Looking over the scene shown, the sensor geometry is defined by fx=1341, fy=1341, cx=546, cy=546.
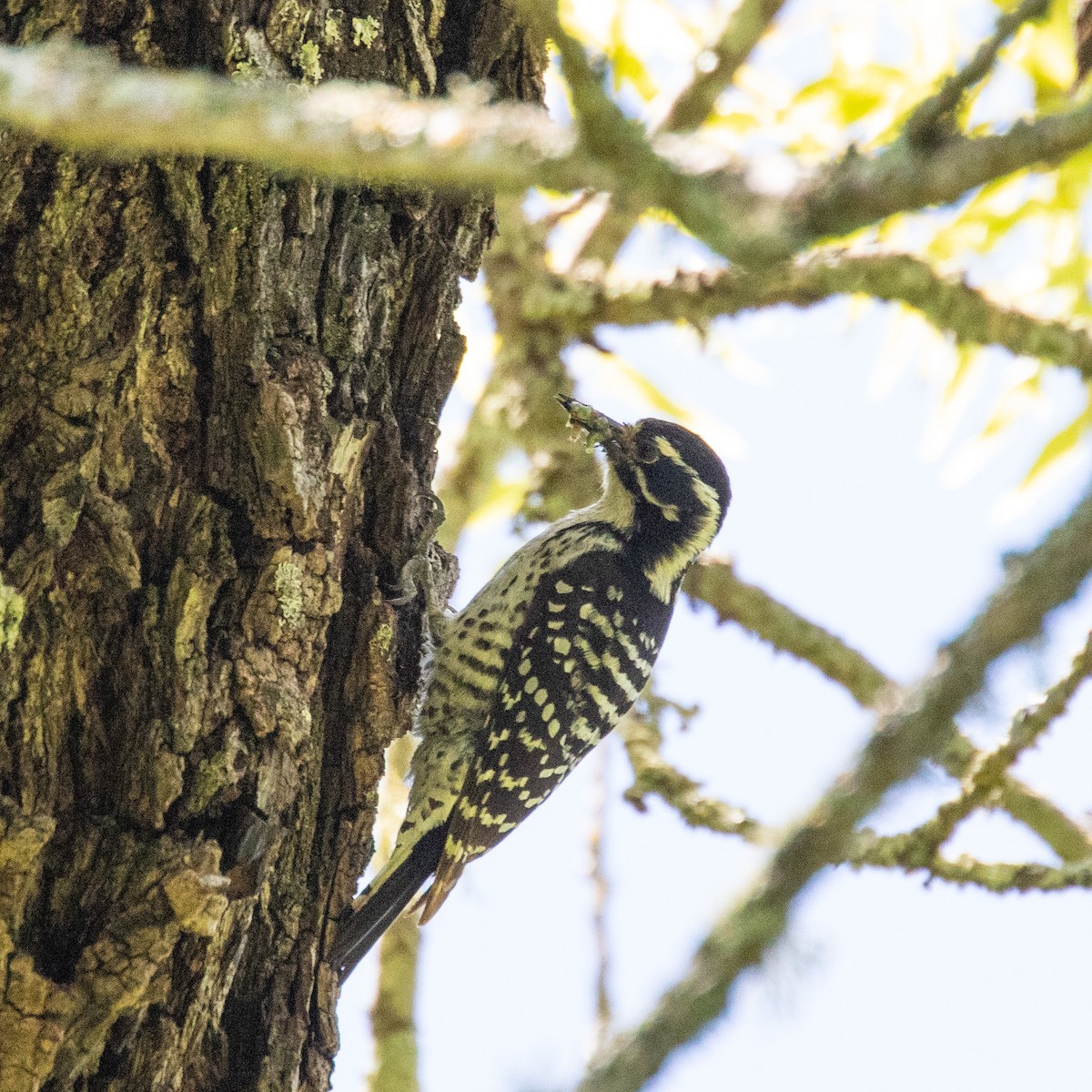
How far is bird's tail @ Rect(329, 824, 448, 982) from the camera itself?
10.4ft

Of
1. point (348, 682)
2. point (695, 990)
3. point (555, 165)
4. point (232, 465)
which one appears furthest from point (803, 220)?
point (348, 682)

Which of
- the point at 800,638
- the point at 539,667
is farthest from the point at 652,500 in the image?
the point at 800,638

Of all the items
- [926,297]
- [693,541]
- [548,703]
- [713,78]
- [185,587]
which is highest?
[713,78]

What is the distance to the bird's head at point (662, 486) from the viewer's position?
493 cm

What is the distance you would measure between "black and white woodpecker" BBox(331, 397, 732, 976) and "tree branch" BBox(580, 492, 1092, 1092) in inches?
110

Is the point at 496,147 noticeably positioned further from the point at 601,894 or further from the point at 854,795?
the point at 601,894

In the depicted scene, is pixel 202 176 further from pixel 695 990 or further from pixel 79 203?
pixel 695 990

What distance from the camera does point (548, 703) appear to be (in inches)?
176

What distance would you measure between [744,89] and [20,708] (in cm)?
345

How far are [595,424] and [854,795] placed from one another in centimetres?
373

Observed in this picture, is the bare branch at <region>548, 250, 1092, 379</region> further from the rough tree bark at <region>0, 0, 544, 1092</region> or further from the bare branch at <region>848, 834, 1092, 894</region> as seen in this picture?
the bare branch at <region>848, 834, 1092, 894</region>

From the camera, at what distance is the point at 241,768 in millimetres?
2578

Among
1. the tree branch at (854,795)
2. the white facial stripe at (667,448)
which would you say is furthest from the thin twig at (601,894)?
the tree branch at (854,795)

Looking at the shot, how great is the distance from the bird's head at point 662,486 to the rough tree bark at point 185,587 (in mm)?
1949
